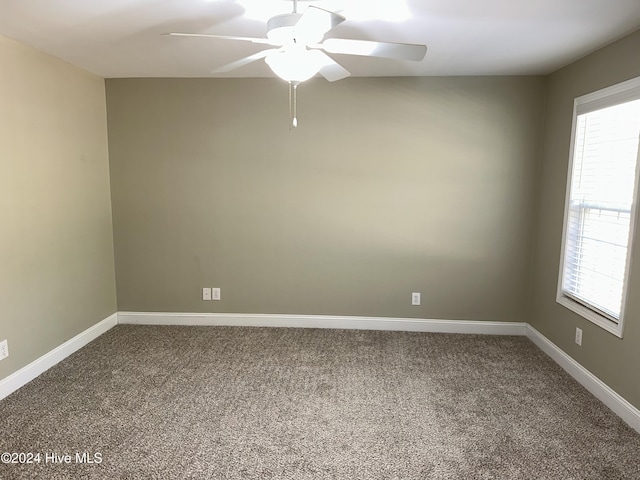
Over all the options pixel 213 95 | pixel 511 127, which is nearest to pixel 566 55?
pixel 511 127

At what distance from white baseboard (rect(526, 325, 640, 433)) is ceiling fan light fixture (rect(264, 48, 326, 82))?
2.63 meters

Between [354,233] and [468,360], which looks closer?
[468,360]

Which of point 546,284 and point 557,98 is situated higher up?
point 557,98

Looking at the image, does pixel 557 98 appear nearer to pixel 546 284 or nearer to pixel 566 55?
pixel 566 55

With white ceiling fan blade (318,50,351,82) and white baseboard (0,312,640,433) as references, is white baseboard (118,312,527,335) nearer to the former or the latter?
white baseboard (0,312,640,433)

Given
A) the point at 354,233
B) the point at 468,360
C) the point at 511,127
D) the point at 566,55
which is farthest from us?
the point at 354,233

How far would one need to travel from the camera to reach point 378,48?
1887 mm

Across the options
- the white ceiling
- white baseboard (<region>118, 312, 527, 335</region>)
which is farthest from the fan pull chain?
white baseboard (<region>118, 312, 527, 335</region>)

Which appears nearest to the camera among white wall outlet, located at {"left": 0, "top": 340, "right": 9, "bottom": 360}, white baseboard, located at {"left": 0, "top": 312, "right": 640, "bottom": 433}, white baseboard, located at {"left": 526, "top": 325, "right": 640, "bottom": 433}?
white baseboard, located at {"left": 526, "top": 325, "right": 640, "bottom": 433}

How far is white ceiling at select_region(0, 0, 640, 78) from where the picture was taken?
7.09ft

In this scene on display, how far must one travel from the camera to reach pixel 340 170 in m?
3.90

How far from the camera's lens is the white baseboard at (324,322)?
3.97m

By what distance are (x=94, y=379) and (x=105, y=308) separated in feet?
3.62

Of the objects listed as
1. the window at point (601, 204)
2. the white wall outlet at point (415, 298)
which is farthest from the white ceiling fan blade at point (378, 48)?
the white wall outlet at point (415, 298)
